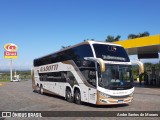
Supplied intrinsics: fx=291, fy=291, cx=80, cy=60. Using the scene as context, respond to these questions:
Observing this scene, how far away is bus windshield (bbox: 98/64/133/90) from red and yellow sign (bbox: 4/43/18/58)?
60.0m

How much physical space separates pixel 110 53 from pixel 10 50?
6076 cm

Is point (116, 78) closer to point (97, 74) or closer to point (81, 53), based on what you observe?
point (97, 74)

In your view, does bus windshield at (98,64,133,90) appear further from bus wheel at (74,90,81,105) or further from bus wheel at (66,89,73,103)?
bus wheel at (66,89,73,103)

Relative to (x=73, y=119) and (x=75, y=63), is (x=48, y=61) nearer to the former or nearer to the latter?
(x=75, y=63)

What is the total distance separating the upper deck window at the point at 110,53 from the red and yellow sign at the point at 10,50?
59.2 meters

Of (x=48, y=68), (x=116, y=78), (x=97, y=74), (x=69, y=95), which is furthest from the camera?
(x=48, y=68)

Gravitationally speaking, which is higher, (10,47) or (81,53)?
(10,47)

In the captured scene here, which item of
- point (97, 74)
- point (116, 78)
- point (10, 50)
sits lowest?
point (116, 78)

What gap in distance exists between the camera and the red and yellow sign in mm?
72625

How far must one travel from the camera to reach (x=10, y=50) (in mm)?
73375

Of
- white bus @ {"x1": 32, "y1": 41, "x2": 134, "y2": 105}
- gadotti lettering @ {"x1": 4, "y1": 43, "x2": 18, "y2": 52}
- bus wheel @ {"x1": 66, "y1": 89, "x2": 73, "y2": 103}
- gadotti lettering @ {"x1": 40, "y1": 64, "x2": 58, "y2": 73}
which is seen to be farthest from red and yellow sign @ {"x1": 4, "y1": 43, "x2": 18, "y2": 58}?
bus wheel @ {"x1": 66, "y1": 89, "x2": 73, "y2": 103}

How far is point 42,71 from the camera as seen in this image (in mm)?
24656

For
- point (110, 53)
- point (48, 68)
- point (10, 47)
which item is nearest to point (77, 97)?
point (110, 53)

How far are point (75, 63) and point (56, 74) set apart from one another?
12.9ft
